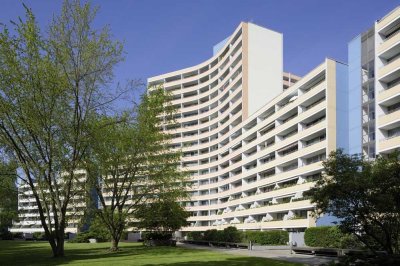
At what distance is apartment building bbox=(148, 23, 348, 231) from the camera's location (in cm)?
5850

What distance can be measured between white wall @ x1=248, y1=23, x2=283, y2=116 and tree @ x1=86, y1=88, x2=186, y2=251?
158ft

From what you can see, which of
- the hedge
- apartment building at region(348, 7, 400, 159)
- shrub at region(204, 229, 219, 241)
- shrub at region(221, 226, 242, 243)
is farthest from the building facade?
shrub at region(221, 226, 242, 243)

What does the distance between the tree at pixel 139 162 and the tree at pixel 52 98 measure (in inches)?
199

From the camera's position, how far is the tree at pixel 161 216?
152 ft

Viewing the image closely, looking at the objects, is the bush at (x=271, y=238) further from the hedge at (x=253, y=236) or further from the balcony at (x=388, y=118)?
the balcony at (x=388, y=118)

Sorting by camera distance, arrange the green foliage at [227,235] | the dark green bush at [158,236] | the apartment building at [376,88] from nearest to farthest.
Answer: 1. the apartment building at [376,88]
2. the green foliage at [227,235]
3. the dark green bush at [158,236]

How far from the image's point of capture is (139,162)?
41.4 meters

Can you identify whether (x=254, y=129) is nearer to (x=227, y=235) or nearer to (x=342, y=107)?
(x=342, y=107)

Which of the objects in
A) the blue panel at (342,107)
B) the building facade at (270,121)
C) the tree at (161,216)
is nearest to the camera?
the tree at (161,216)

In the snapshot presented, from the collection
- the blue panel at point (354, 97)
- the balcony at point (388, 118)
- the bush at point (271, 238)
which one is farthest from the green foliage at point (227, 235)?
the balcony at point (388, 118)

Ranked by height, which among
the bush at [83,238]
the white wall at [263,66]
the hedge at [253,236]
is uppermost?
the white wall at [263,66]

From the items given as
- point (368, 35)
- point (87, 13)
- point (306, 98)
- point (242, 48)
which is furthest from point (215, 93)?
point (87, 13)

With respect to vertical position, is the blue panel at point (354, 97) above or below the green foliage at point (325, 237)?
above

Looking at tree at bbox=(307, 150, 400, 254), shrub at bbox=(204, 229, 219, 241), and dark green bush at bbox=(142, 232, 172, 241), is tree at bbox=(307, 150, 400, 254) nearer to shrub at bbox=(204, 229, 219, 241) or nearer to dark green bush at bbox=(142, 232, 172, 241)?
dark green bush at bbox=(142, 232, 172, 241)
